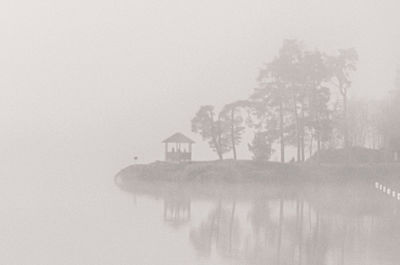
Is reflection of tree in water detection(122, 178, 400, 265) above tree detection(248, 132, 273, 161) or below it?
below

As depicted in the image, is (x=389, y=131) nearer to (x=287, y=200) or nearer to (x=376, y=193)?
(x=376, y=193)

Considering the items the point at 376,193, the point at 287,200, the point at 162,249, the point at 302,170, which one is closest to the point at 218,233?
the point at 162,249

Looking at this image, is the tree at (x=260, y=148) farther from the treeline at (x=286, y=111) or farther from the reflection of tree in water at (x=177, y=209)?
the reflection of tree in water at (x=177, y=209)

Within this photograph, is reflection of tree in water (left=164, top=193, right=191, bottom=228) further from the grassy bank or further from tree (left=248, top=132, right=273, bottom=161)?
tree (left=248, top=132, right=273, bottom=161)

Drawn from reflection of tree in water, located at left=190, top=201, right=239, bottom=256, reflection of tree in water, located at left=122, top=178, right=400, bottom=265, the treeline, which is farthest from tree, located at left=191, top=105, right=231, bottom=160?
reflection of tree in water, located at left=190, top=201, right=239, bottom=256

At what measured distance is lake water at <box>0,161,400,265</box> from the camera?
2367cm

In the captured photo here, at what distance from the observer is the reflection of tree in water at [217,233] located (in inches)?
990

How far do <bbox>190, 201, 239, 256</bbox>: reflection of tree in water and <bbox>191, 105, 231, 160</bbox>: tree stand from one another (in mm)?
33082

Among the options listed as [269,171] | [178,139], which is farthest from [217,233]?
[178,139]

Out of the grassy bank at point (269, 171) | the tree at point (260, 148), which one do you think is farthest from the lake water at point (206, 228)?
the tree at point (260, 148)

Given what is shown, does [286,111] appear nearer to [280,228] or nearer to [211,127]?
[211,127]

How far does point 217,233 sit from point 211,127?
42431 mm

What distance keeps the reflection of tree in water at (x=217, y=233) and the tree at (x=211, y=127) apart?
3308 cm

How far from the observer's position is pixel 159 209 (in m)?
40.8
